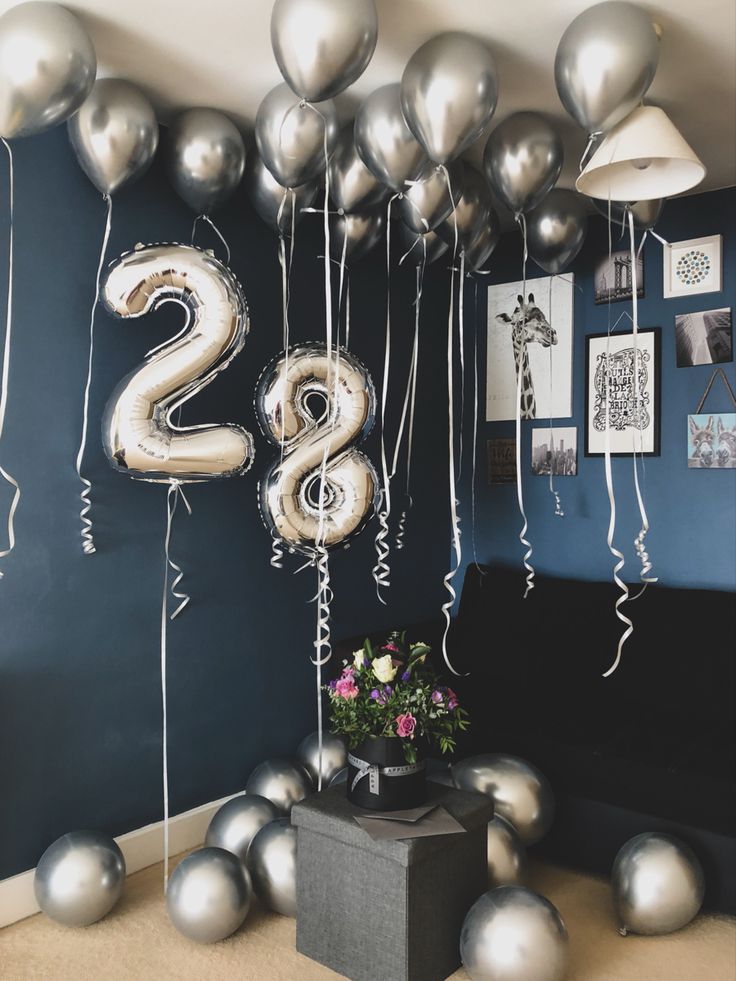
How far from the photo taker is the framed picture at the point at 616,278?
10.2 ft

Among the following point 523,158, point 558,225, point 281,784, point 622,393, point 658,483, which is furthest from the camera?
point 622,393

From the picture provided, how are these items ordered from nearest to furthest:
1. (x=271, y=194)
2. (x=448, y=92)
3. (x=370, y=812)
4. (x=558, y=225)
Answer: (x=448, y=92), (x=370, y=812), (x=271, y=194), (x=558, y=225)

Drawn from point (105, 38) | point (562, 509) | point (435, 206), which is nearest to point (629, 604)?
point (562, 509)

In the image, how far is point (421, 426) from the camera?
3533 millimetres

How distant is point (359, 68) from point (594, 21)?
1.68 ft

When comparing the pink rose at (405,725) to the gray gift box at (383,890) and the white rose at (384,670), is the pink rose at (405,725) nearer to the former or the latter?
the white rose at (384,670)

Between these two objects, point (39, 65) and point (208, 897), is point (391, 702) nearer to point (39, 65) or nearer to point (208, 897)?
point (208, 897)

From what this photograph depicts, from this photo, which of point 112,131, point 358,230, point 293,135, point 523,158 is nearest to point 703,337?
point 523,158

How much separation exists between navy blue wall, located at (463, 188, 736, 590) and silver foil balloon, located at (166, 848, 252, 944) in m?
1.80

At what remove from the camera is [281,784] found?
2.54 metres

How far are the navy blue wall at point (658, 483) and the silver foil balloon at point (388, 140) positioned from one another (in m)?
1.39

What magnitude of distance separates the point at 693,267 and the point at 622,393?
509 mm

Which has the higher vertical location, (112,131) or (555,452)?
(112,131)

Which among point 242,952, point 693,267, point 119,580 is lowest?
point 242,952
